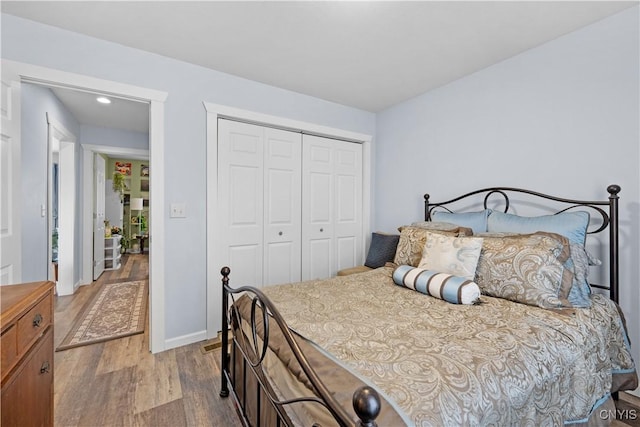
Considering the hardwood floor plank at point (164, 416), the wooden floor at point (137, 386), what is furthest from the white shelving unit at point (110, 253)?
the hardwood floor plank at point (164, 416)

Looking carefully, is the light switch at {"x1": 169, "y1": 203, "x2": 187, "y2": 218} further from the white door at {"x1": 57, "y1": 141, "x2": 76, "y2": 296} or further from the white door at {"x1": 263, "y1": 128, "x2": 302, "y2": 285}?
the white door at {"x1": 57, "y1": 141, "x2": 76, "y2": 296}

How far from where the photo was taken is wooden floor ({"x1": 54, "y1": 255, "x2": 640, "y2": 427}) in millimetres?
1607

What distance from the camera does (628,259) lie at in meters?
1.81

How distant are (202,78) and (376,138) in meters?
2.16

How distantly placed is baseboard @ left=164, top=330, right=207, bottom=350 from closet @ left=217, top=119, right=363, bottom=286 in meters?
0.56

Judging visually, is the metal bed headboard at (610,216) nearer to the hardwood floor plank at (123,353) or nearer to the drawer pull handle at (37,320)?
the drawer pull handle at (37,320)

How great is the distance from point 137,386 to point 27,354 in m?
1.03

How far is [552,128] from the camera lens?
2131mm

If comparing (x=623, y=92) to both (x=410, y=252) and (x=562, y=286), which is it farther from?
(x=410, y=252)

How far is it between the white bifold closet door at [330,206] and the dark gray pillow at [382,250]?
48cm

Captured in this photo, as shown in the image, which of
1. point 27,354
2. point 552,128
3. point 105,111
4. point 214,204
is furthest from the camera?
point 105,111

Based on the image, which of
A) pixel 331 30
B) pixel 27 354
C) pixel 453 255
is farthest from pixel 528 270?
pixel 27 354

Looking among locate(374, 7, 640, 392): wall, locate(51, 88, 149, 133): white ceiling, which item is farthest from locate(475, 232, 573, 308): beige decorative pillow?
locate(51, 88, 149, 133): white ceiling

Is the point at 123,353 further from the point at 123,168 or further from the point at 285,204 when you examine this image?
the point at 123,168
